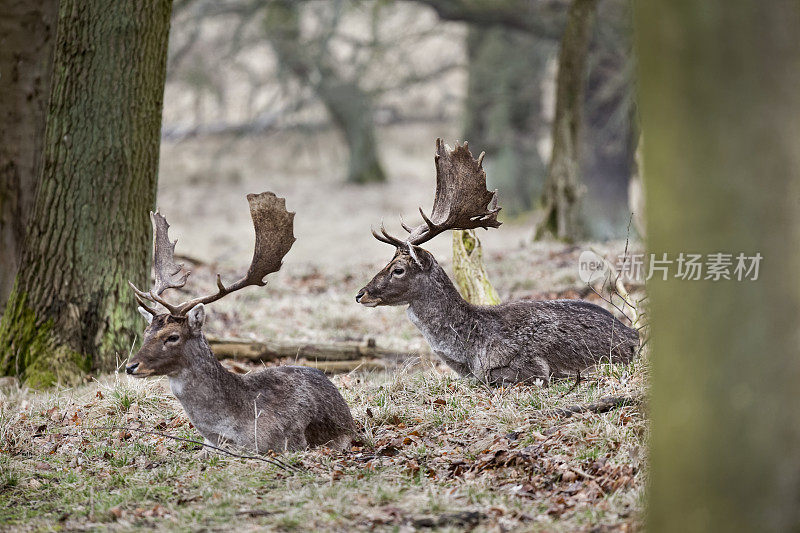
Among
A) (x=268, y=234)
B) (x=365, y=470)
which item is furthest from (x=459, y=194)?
(x=365, y=470)

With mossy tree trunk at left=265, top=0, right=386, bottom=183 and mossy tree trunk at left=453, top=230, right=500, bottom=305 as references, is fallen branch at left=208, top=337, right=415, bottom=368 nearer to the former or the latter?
mossy tree trunk at left=453, top=230, right=500, bottom=305

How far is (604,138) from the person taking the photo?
85.9 feet

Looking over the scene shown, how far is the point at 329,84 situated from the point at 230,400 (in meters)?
22.4

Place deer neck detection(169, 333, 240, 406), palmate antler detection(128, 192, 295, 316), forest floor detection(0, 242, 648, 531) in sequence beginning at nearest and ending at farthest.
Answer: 1. forest floor detection(0, 242, 648, 531)
2. deer neck detection(169, 333, 240, 406)
3. palmate antler detection(128, 192, 295, 316)

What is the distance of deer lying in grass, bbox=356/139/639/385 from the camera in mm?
7648

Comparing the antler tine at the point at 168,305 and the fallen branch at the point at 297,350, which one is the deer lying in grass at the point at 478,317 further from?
the antler tine at the point at 168,305

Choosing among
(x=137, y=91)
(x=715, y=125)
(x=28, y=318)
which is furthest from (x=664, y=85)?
(x=28, y=318)

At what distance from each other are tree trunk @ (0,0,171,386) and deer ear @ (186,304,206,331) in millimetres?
2622

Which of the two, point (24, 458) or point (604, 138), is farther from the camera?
point (604, 138)

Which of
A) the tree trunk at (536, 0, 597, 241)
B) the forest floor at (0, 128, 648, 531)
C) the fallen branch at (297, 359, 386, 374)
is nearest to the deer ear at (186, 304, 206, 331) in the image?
the forest floor at (0, 128, 648, 531)

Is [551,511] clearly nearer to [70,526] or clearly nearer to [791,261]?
[791,261]

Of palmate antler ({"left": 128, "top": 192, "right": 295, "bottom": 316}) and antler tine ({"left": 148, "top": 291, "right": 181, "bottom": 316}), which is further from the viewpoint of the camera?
palmate antler ({"left": 128, "top": 192, "right": 295, "bottom": 316})

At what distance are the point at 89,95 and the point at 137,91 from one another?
17.1 inches

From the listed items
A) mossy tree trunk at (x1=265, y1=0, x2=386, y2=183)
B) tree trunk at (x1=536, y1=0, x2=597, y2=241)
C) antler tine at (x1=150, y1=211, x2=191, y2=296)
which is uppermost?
mossy tree trunk at (x1=265, y1=0, x2=386, y2=183)
